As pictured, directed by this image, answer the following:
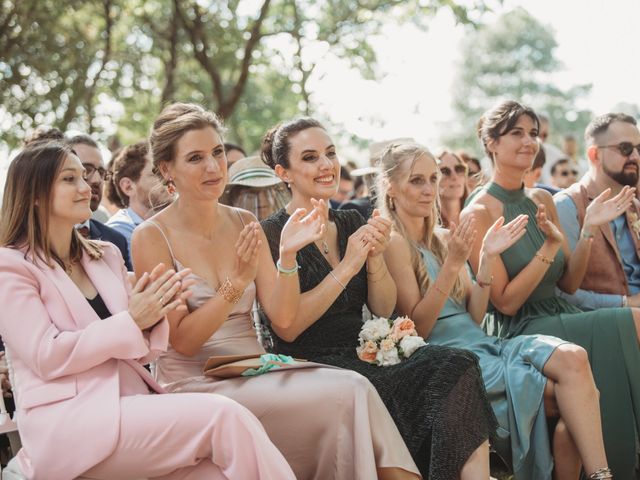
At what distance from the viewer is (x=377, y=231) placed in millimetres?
4164

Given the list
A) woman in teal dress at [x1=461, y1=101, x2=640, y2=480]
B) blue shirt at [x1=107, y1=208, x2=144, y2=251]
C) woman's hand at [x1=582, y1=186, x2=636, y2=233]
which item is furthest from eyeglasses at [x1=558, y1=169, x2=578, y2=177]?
blue shirt at [x1=107, y1=208, x2=144, y2=251]

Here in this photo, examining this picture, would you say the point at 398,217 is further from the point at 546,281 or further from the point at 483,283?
the point at 546,281

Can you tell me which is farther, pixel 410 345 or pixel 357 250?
pixel 357 250

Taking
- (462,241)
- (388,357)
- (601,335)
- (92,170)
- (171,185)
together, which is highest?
(92,170)

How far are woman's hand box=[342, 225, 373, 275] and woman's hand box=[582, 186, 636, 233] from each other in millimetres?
1764

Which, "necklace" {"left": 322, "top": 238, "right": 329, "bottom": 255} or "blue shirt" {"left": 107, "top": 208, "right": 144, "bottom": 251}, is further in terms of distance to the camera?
"blue shirt" {"left": 107, "top": 208, "right": 144, "bottom": 251}

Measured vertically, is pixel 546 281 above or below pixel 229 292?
below

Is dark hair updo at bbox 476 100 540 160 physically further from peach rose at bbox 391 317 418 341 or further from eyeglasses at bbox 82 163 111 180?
eyeglasses at bbox 82 163 111 180

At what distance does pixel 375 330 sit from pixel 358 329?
1.06 feet

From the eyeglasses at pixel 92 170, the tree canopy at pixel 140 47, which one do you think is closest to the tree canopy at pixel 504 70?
the tree canopy at pixel 140 47

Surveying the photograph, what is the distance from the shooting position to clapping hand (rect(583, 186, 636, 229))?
5.10 m

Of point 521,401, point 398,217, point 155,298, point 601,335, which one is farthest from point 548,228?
point 155,298

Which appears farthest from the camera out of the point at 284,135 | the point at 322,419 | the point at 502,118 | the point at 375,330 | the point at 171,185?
the point at 502,118

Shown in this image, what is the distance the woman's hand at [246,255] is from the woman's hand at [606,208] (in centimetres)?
243
